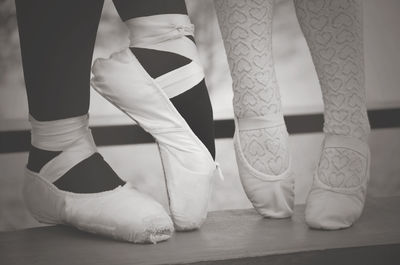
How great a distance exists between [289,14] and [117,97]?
91cm

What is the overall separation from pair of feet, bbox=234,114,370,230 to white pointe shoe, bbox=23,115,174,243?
15cm

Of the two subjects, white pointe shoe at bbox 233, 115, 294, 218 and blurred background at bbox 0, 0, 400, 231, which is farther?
blurred background at bbox 0, 0, 400, 231

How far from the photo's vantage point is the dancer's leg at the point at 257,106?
822mm

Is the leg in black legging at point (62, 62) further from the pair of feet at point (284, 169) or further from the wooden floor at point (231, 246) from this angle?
the pair of feet at point (284, 169)

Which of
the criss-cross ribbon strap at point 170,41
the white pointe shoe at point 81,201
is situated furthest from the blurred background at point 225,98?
the criss-cross ribbon strap at point 170,41

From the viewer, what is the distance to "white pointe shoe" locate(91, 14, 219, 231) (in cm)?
76

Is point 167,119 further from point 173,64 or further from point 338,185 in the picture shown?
point 338,185

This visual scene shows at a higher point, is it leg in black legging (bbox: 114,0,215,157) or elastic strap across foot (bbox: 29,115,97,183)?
leg in black legging (bbox: 114,0,215,157)

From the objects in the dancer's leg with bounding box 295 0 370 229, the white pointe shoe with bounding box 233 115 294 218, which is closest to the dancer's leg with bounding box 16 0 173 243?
the white pointe shoe with bounding box 233 115 294 218

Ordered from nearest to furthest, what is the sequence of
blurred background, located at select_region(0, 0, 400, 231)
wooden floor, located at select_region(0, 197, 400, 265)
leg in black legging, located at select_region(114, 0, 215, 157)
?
wooden floor, located at select_region(0, 197, 400, 265) → leg in black legging, located at select_region(114, 0, 215, 157) → blurred background, located at select_region(0, 0, 400, 231)

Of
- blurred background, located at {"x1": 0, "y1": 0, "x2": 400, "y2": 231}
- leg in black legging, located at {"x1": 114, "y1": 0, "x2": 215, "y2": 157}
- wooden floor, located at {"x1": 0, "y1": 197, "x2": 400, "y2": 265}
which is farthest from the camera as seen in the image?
blurred background, located at {"x1": 0, "y1": 0, "x2": 400, "y2": 231}

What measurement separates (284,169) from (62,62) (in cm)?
34

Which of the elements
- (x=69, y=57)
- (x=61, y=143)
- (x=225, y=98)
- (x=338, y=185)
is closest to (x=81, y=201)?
(x=61, y=143)

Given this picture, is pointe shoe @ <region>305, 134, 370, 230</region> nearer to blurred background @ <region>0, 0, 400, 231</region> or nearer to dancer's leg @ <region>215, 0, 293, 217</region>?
dancer's leg @ <region>215, 0, 293, 217</region>
